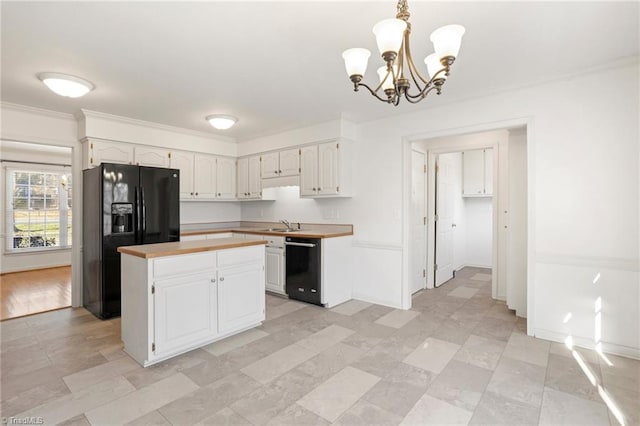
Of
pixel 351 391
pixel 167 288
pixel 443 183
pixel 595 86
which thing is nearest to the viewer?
pixel 351 391

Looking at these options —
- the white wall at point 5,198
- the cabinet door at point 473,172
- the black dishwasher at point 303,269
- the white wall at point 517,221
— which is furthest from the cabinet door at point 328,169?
the white wall at point 5,198

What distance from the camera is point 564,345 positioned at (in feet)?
9.57

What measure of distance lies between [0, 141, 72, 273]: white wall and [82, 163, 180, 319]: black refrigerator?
314cm

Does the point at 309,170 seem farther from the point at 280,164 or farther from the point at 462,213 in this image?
the point at 462,213

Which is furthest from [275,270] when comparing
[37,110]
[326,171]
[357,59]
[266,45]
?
[37,110]

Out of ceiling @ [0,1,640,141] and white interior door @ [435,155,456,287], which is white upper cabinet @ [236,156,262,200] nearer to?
ceiling @ [0,1,640,141]

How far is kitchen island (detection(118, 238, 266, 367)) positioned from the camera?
8.37 ft

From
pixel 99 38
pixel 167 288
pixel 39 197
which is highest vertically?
pixel 99 38

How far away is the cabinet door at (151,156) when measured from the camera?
4449 millimetres

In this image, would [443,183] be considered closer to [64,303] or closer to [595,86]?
[595,86]

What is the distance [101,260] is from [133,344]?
143cm

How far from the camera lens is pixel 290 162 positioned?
4.88 metres

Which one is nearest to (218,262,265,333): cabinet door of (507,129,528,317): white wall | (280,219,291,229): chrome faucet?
(280,219,291,229): chrome faucet

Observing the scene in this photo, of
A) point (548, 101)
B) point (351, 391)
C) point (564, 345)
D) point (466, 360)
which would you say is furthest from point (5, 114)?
point (564, 345)
